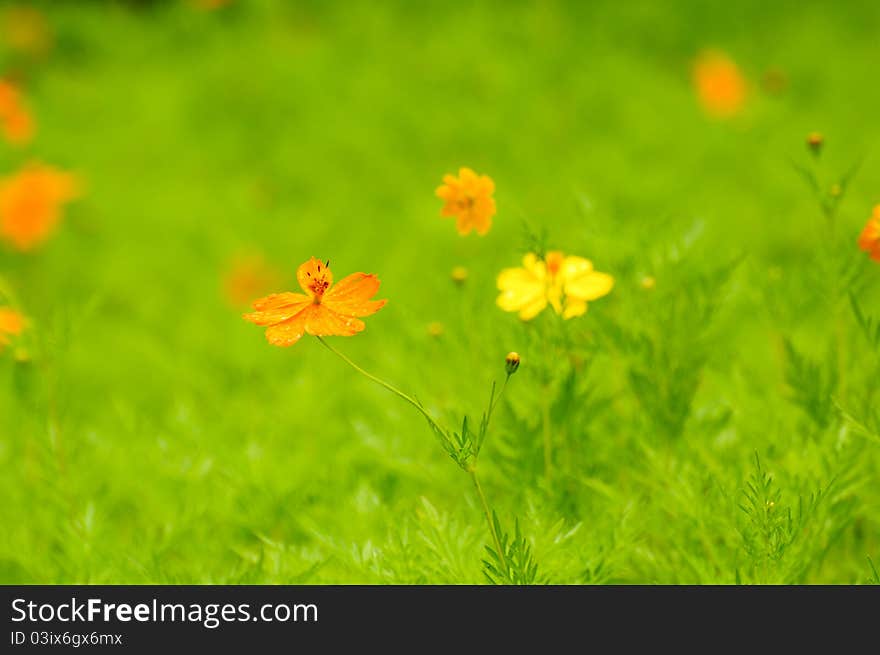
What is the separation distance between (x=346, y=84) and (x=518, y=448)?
2449 millimetres

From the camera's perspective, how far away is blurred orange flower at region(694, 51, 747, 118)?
272 cm

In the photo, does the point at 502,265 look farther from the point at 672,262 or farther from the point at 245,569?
the point at 245,569

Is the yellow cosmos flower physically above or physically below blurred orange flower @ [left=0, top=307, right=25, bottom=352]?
above

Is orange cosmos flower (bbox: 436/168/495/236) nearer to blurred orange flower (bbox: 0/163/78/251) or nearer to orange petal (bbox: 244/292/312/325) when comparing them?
orange petal (bbox: 244/292/312/325)

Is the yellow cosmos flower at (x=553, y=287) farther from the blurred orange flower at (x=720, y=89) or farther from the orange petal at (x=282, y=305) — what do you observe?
the blurred orange flower at (x=720, y=89)

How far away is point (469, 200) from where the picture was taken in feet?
2.82

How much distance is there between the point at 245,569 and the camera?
0.91 meters

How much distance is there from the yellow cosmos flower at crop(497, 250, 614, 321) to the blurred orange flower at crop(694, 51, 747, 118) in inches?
80.5

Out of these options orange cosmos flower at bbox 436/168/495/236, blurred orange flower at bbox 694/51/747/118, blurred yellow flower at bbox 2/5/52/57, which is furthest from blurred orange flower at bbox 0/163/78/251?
blurred orange flower at bbox 694/51/747/118

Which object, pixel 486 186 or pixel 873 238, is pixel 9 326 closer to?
pixel 486 186

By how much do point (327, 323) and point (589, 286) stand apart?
28cm

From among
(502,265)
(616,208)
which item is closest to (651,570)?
(502,265)

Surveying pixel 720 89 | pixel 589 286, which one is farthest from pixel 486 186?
pixel 720 89

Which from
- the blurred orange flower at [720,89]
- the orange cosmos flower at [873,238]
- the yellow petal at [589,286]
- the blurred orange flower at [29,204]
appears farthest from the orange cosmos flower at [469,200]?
the blurred orange flower at [720,89]
